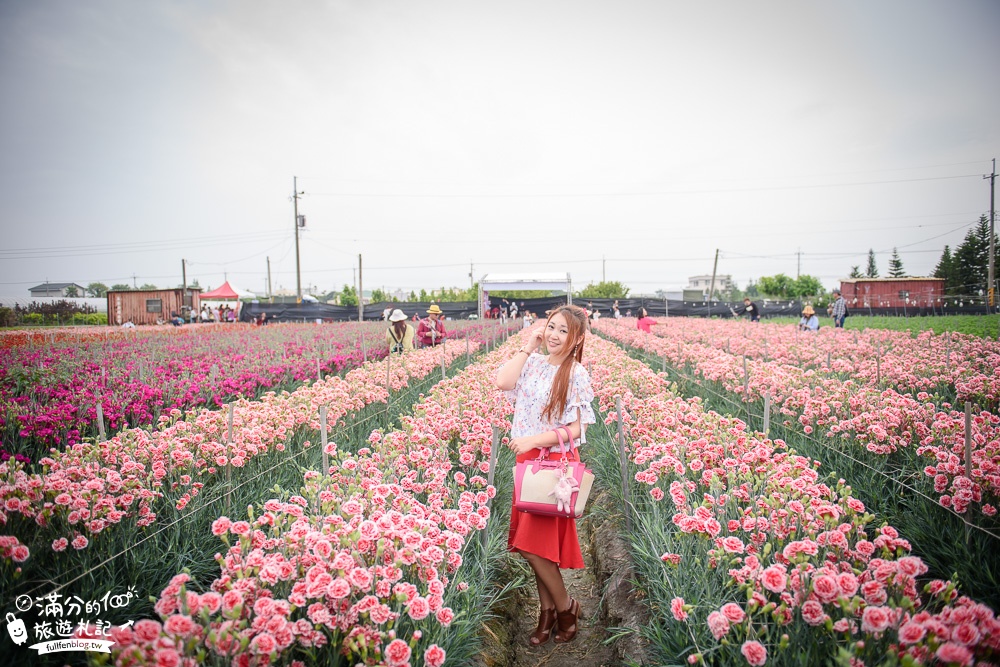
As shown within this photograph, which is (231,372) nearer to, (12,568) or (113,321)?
(12,568)

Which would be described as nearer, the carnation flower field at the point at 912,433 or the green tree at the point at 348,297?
the carnation flower field at the point at 912,433

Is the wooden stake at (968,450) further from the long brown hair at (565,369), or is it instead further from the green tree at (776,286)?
the green tree at (776,286)

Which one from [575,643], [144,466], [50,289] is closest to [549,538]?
[575,643]

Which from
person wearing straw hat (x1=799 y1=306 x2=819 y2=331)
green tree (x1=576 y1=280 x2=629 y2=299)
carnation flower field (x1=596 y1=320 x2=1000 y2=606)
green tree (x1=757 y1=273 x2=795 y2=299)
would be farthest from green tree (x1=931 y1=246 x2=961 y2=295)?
carnation flower field (x1=596 y1=320 x2=1000 y2=606)

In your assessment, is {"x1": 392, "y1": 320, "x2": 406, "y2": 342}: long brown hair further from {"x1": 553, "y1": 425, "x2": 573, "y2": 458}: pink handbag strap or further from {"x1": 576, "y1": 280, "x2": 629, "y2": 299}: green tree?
{"x1": 576, "y1": 280, "x2": 629, "y2": 299}: green tree

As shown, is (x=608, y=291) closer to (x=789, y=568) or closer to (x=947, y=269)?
(x=947, y=269)

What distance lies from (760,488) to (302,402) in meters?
3.75

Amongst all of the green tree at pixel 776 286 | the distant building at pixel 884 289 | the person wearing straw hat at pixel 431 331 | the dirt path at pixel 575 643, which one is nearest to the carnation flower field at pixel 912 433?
the dirt path at pixel 575 643

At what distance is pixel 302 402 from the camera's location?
176 inches

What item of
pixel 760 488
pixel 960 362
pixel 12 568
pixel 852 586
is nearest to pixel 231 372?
pixel 12 568

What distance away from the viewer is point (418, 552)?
2010 mm

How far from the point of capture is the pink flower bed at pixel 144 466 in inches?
88.6

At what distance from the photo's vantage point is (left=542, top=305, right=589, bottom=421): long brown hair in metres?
2.67

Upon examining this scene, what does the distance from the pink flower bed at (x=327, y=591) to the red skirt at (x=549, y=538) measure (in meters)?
0.26
